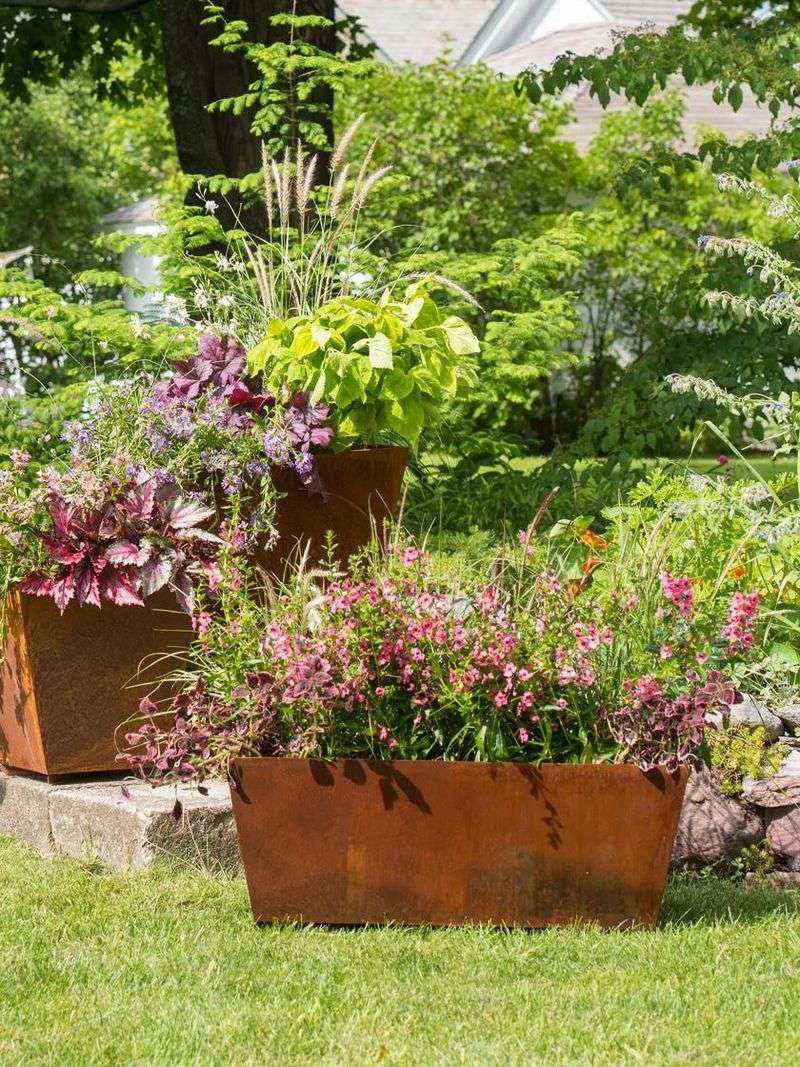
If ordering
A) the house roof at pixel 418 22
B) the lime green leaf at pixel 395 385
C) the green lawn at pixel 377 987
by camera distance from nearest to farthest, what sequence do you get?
the green lawn at pixel 377 987 < the lime green leaf at pixel 395 385 < the house roof at pixel 418 22

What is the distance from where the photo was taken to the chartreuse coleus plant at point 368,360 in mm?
4539

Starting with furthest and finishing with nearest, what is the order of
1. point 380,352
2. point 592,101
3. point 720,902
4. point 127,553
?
point 592,101 < point 380,352 < point 127,553 < point 720,902

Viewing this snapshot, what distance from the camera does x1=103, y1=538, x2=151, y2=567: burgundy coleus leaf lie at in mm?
4042

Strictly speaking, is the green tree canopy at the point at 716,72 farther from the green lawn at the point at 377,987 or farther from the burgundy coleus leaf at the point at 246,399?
the green lawn at the point at 377,987

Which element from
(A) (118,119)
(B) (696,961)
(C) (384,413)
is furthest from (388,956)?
(A) (118,119)

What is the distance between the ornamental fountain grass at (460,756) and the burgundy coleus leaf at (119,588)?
0.46 m

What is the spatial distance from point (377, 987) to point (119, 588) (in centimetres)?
141

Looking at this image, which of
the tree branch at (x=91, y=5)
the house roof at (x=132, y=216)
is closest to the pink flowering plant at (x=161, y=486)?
the tree branch at (x=91, y=5)

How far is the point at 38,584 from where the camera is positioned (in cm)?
416

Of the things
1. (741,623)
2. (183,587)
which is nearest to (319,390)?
(183,587)

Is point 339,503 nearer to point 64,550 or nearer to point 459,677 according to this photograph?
point 64,550

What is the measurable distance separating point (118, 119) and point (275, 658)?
27744mm

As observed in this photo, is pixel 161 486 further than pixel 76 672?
No

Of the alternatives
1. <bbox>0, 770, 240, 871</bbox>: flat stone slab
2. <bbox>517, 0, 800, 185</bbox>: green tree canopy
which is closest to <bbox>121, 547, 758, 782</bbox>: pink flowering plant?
<bbox>0, 770, 240, 871</bbox>: flat stone slab
